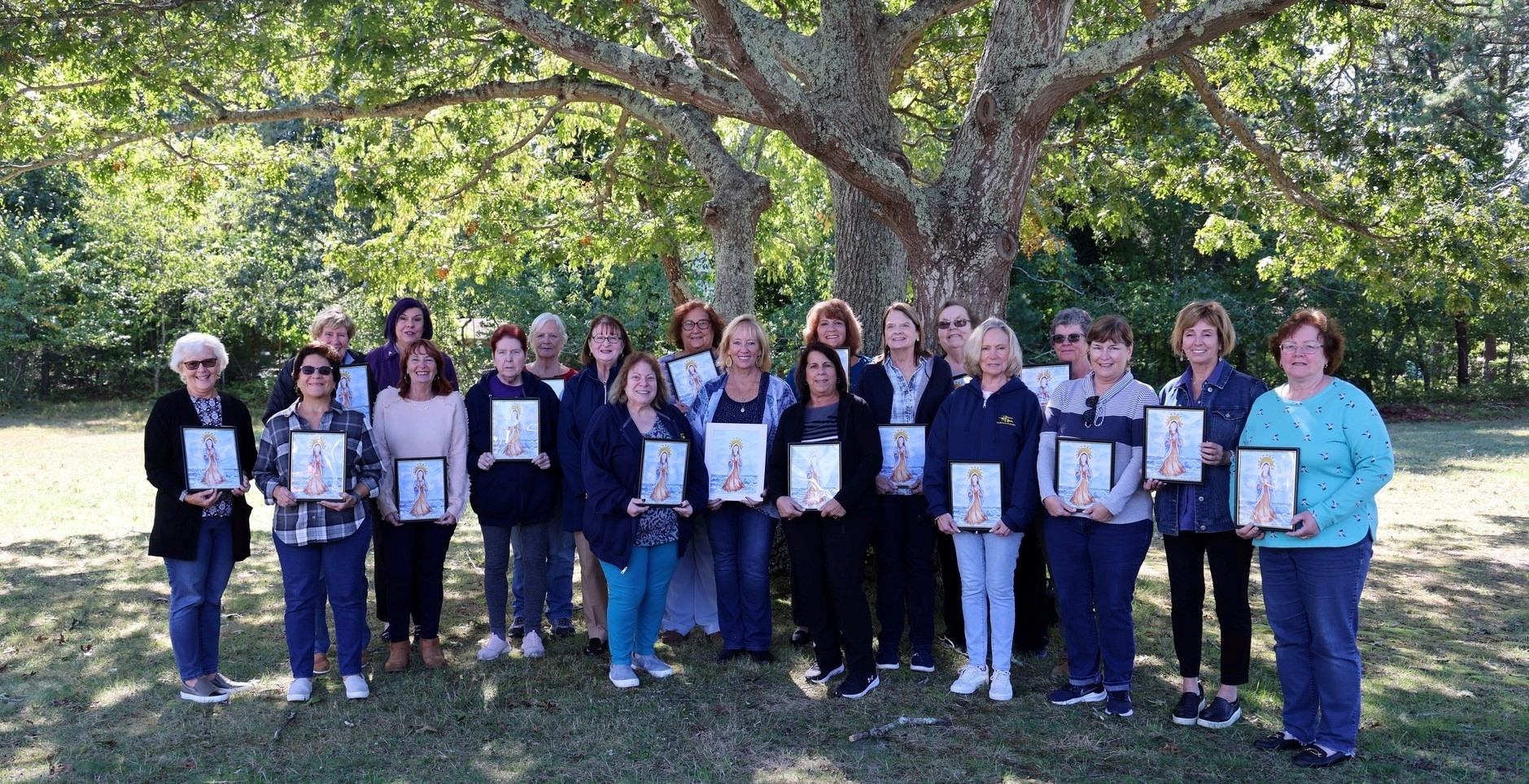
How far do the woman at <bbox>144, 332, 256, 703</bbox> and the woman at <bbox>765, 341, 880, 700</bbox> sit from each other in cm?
290

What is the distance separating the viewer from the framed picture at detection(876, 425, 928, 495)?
623 cm

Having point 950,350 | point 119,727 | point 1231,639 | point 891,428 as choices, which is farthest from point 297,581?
point 1231,639

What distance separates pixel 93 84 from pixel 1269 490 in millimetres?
9939

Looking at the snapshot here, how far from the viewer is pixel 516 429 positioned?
662 centimetres

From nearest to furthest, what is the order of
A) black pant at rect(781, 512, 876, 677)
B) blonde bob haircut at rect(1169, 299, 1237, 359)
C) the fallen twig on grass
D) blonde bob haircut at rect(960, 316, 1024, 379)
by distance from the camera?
1. blonde bob haircut at rect(1169, 299, 1237, 359)
2. the fallen twig on grass
3. blonde bob haircut at rect(960, 316, 1024, 379)
4. black pant at rect(781, 512, 876, 677)

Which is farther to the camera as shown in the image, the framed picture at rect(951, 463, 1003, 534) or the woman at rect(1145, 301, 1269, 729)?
the framed picture at rect(951, 463, 1003, 534)

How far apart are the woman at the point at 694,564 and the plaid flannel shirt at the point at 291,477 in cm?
208

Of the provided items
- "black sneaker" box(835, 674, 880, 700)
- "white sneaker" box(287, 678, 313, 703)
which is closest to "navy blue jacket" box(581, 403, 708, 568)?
"black sneaker" box(835, 674, 880, 700)

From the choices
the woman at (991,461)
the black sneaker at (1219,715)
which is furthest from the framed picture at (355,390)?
the black sneaker at (1219,715)

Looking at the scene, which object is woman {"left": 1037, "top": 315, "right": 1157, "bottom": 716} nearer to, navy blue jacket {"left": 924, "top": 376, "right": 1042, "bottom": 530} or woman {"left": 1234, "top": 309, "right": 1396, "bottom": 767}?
navy blue jacket {"left": 924, "top": 376, "right": 1042, "bottom": 530}

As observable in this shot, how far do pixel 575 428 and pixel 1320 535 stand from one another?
404 centimetres

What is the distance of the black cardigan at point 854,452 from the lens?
6.02 metres

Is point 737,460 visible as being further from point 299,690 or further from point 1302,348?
point 1302,348

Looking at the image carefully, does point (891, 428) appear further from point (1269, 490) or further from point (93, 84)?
point (93, 84)
